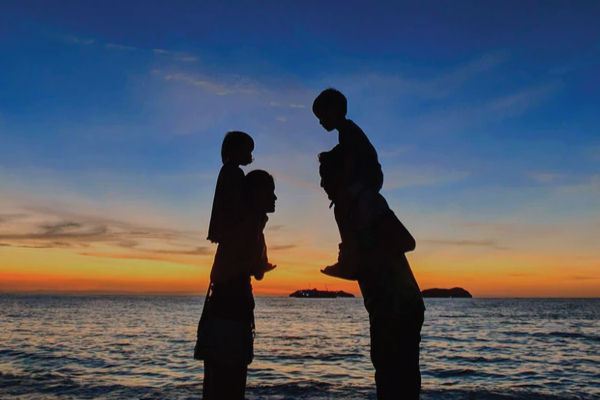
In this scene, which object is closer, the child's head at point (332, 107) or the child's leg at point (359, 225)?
the child's leg at point (359, 225)

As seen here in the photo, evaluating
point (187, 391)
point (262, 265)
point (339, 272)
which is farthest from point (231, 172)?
point (187, 391)

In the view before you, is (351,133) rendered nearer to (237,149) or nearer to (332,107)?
(332,107)

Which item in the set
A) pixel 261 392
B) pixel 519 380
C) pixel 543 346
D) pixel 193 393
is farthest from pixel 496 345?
pixel 193 393

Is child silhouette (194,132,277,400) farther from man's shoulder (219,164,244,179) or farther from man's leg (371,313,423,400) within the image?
man's leg (371,313,423,400)

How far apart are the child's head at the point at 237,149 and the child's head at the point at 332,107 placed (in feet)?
2.62

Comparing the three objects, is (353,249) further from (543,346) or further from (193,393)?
(543,346)

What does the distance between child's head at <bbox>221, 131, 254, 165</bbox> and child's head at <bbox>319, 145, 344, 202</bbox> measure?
32.4 inches

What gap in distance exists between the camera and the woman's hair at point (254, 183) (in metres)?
3.30

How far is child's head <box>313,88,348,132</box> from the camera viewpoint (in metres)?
2.92

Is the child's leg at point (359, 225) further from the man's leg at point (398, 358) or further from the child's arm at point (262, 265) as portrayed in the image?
the child's arm at point (262, 265)

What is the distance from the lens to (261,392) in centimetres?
1124

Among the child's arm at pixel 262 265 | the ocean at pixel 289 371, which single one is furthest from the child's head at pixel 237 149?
the ocean at pixel 289 371

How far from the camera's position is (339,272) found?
2662mm

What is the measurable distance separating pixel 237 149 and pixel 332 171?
0.97m
